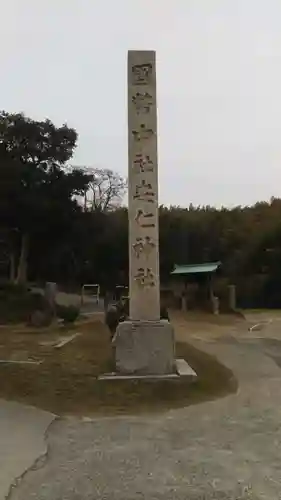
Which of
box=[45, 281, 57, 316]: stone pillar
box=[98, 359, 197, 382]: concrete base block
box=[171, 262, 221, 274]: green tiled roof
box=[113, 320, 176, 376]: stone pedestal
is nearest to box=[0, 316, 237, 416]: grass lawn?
box=[98, 359, 197, 382]: concrete base block

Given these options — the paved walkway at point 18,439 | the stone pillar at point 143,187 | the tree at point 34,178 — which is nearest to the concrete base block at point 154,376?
the stone pillar at point 143,187

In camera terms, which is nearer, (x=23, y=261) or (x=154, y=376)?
(x=154, y=376)

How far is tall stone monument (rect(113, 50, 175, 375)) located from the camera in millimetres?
10039

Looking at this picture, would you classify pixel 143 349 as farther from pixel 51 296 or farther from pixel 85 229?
pixel 85 229

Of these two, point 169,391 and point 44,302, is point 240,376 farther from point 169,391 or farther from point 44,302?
point 44,302

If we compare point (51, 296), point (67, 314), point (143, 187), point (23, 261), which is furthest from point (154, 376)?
point (23, 261)

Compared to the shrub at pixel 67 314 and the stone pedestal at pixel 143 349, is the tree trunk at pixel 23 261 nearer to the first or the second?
the shrub at pixel 67 314

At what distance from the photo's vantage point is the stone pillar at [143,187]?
10297 mm

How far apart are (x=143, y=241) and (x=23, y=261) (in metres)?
23.3

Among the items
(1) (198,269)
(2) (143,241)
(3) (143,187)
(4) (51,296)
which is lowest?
(4) (51,296)

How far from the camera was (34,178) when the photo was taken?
29922 mm

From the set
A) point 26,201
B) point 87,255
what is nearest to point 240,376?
point 26,201

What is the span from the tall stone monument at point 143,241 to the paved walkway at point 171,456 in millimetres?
1325

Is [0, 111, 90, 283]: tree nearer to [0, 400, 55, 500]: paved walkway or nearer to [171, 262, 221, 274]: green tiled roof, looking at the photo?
[171, 262, 221, 274]: green tiled roof
